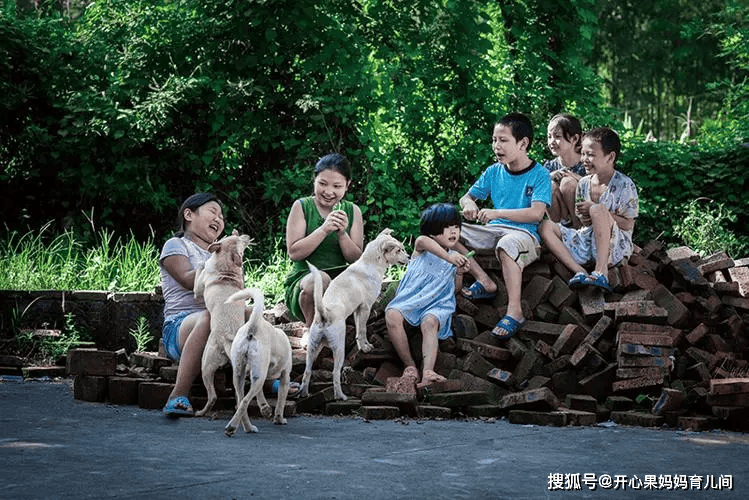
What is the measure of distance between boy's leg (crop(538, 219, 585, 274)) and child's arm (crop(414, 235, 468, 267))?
73cm

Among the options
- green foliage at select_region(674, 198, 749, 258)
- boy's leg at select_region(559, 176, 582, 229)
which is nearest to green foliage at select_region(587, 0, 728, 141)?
green foliage at select_region(674, 198, 749, 258)

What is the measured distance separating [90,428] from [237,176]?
7248mm

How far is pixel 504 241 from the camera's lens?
800 cm

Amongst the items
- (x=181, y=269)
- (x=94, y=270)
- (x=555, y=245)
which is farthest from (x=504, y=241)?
(x=94, y=270)

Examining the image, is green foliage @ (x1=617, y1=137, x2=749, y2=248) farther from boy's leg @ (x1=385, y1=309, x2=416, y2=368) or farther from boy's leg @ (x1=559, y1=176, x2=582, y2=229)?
boy's leg @ (x1=385, y1=309, x2=416, y2=368)

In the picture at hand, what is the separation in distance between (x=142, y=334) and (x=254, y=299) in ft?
13.5

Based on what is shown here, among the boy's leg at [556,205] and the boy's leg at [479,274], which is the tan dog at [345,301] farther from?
the boy's leg at [556,205]

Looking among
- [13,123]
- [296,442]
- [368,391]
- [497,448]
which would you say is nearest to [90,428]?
[296,442]

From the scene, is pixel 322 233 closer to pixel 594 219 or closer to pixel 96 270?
pixel 594 219

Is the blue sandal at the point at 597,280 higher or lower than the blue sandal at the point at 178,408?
higher

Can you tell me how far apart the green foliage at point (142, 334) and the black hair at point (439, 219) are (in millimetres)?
3227

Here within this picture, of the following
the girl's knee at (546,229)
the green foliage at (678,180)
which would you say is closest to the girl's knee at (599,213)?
Result: the girl's knee at (546,229)

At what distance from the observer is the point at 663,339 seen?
7582mm

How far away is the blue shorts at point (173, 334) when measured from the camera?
7188 mm
